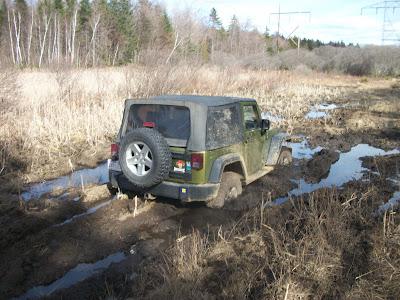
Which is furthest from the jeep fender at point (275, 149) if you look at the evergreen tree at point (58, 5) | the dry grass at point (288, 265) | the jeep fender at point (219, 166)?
the evergreen tree at point (58, 5)

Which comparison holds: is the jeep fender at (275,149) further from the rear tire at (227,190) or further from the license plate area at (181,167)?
the license plate area at (181,167)

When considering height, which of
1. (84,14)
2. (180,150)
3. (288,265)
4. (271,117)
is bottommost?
(288,265)

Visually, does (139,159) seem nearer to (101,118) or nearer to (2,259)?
(2,259)

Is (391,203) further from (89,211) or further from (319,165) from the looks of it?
(89,211)

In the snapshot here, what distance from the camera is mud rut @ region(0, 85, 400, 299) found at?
4492mm

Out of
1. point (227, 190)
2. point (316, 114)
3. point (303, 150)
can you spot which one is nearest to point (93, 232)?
point (227, 190)

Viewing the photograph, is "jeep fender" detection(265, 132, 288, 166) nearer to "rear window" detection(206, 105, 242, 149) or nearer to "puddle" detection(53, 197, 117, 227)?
"rear window" detection(206, 105, 242, 149)

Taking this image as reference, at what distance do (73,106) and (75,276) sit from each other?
10.2 metres

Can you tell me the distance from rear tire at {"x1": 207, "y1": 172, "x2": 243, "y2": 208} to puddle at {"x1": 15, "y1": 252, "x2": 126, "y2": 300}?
183 centimetres

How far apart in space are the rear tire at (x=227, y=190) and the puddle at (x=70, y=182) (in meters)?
2.70

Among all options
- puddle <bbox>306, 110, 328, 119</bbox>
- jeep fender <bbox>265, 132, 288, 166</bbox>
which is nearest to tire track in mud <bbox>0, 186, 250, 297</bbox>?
jeep fender <bbox>265, 132, 288, 166</bbox>

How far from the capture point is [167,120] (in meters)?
6.27

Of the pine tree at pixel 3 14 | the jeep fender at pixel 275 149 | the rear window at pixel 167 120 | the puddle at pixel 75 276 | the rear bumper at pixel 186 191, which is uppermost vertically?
the pine tree at pixel 3 14

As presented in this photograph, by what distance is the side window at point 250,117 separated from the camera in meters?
7.33
